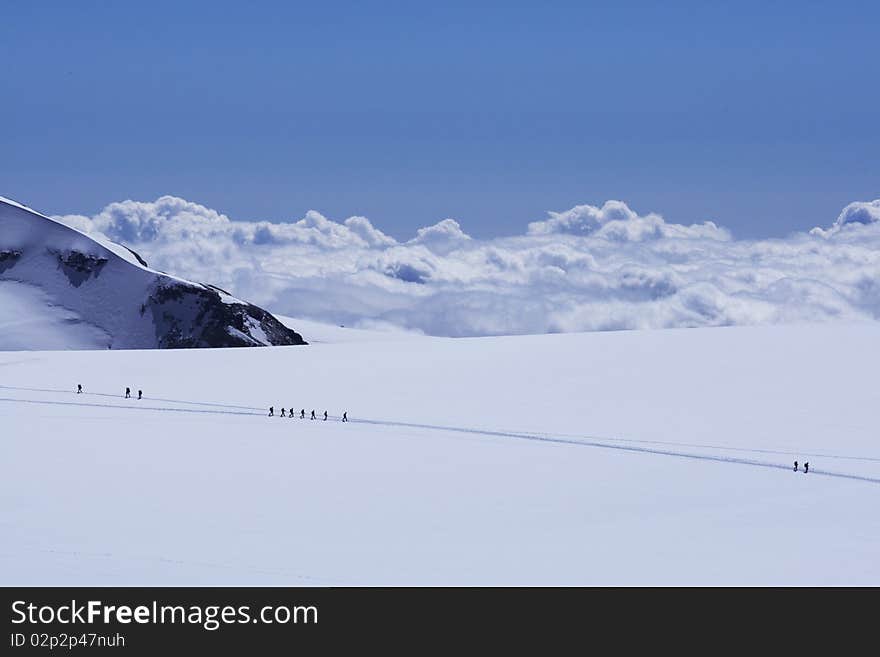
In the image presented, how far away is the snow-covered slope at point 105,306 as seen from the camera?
17338cm

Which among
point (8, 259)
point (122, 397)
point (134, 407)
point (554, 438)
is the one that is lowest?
point (554, 438)

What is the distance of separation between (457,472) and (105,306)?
545 feet

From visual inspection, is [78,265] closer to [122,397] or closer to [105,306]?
[105,306]

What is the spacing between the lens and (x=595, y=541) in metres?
23.2

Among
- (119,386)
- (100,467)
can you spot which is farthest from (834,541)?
(119,386)

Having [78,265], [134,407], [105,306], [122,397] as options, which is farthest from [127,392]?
[78,265]

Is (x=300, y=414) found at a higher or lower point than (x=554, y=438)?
higher

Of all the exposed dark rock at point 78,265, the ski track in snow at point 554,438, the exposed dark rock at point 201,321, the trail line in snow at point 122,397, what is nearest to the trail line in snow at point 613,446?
the ski track in snow at point 554,438

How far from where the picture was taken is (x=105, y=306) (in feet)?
602

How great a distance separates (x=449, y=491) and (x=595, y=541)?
7.04m

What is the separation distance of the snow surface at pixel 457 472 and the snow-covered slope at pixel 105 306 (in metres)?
111

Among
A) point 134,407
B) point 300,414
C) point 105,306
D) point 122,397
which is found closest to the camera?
point 300,414

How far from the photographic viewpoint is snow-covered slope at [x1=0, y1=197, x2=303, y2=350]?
173 meters
